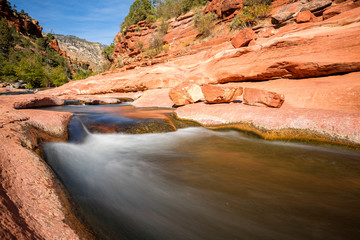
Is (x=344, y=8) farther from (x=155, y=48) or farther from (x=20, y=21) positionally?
(x=20, y=21)

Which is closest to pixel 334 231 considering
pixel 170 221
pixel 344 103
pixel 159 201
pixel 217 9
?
pixel 170 221

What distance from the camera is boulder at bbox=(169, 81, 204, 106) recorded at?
672 centimetres

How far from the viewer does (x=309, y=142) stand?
384cm

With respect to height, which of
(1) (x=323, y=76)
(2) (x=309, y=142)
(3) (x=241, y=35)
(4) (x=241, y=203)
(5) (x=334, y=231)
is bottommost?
(2) (x=309, y=142)

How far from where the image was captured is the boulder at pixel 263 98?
4902mm

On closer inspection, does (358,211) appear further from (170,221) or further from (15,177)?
Result: (15,177)

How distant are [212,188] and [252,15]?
770 inches

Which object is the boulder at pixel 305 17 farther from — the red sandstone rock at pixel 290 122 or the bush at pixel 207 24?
the bush at pixel 207 24

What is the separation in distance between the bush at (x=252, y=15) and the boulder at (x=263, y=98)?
14152mm

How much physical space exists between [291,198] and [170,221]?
1672 mm

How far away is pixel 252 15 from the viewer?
53.5 feet

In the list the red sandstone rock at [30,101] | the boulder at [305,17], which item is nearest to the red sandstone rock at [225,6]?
the boulder at [305,17]

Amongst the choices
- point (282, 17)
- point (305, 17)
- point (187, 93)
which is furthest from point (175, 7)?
point (187, 93)

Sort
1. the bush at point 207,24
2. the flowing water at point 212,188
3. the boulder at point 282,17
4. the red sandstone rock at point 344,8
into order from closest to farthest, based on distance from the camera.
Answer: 1. the flowing water at point 212,188
2. the red sandstone rock at point 344,8
3. the boulder at point 282,17
4. the bush at point 207,24
